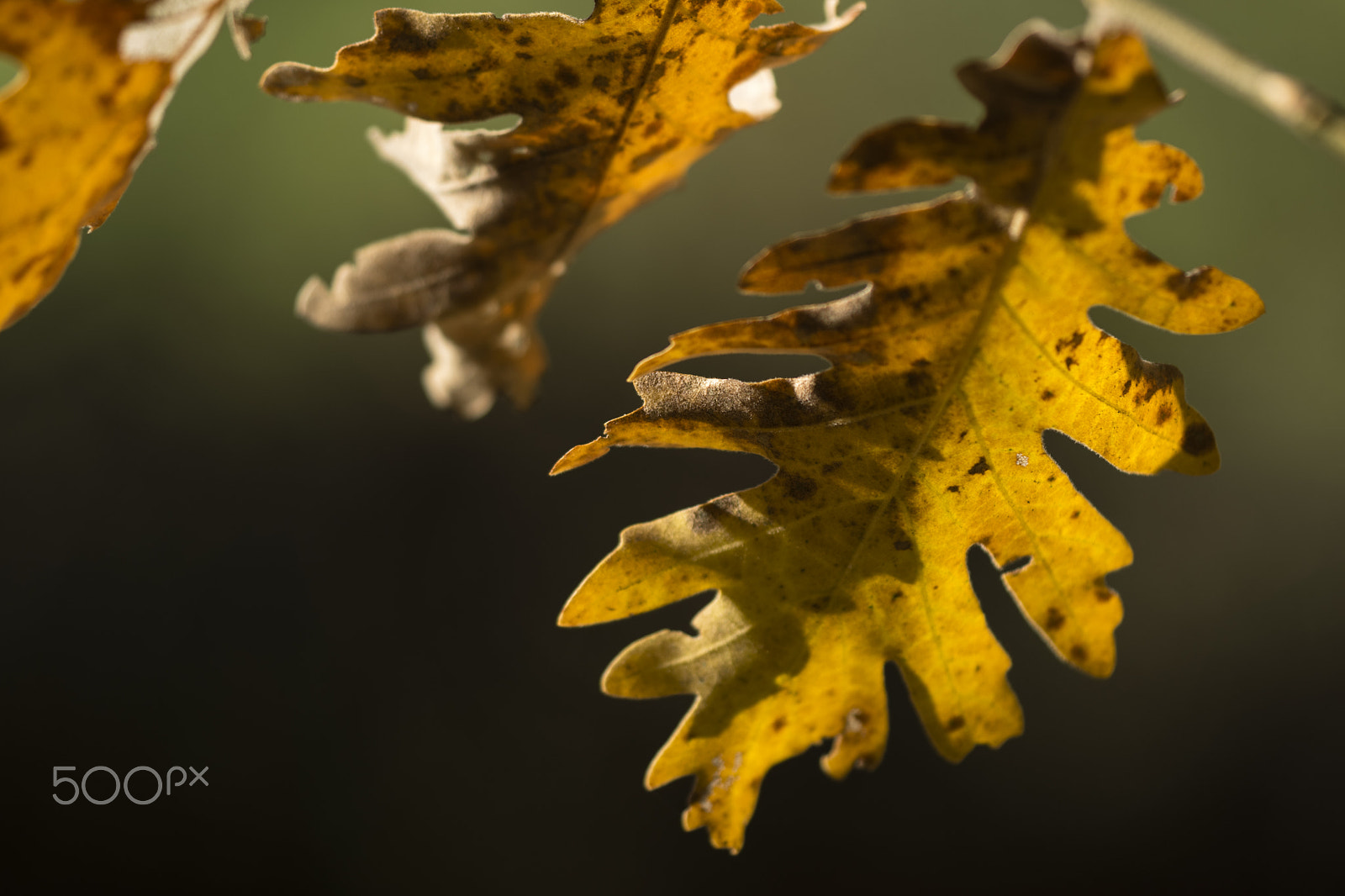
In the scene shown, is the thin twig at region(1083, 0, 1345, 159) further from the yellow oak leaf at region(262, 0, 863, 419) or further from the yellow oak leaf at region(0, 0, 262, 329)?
the yellow oak leaf at region(0, 0, 262, 329)

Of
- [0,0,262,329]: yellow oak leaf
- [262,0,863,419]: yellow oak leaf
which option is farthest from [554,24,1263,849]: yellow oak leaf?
[0,0,262,329]: yellow oak leaf

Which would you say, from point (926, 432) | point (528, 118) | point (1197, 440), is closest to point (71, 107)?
point (528, 118)

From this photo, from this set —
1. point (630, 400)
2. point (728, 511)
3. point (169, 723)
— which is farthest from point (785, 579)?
point (169, 723)

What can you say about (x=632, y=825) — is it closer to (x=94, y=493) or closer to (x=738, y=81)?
(x=94, y=493)

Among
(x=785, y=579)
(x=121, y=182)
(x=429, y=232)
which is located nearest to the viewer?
(x=121, y=182)

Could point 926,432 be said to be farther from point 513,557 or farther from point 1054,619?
point 513,557

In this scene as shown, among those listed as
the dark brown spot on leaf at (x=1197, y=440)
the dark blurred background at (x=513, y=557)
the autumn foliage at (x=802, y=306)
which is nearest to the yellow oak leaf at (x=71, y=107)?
the autumn foliage at (x=802, y=306)

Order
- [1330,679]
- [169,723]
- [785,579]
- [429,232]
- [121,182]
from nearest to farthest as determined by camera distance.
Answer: [121,182] < [785,579] < [429,232] < [169,723] < [1330,679]
